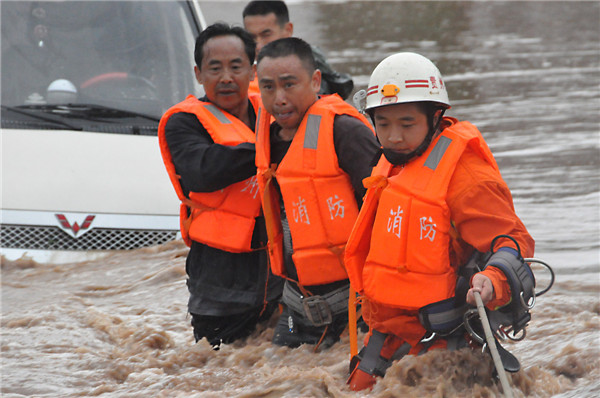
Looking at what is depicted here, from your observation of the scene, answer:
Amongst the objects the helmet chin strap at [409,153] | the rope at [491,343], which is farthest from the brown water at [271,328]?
the helmet chin strap at [409,153]

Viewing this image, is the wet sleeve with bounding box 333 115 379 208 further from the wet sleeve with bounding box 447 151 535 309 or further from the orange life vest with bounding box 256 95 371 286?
the wet sleeve with bounding box 447 151 535 309

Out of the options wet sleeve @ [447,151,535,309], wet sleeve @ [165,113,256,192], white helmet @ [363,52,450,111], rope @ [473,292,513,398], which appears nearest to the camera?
rope @ [473,292,513,398]

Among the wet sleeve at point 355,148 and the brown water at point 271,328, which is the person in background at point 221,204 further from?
the wet sleeve at point 355,148

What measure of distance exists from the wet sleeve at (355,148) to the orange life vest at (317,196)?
0.03 metres

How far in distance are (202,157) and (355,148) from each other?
34.1 inches

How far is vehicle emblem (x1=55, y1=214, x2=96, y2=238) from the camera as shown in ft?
20.6

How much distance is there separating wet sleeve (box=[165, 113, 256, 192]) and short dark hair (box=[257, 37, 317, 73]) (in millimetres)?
498

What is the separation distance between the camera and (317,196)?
4.23 m

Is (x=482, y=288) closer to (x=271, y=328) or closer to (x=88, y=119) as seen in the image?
(x=271, y=328)

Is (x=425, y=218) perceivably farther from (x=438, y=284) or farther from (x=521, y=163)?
(x=521, y=163)

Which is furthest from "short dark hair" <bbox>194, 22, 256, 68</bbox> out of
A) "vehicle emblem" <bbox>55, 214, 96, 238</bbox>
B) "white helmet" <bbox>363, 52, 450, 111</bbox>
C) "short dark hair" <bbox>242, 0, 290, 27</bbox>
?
"short dark hair" <bbox>242, 0, 290, 27</bbox>

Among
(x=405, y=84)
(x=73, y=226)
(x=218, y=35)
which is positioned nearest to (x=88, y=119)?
(x=73, y=226)

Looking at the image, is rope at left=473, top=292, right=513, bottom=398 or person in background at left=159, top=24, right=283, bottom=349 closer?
rope at left=473, top=292, right=513, bottom=398

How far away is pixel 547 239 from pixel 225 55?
3.65 meters
